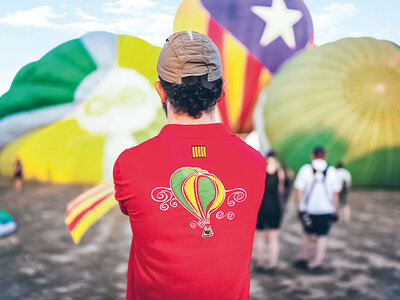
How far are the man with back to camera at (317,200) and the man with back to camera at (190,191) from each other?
7.47 ft

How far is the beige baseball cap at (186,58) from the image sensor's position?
806 mm

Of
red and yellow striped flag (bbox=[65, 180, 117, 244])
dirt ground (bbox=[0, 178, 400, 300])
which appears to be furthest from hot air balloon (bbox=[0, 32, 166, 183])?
dirt ground (bbox=[0, 178, 400, 300])

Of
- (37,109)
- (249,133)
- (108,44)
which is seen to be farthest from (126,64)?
(249,133)

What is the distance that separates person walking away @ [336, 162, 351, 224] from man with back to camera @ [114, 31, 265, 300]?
2219 millimetres

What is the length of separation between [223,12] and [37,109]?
1.35m

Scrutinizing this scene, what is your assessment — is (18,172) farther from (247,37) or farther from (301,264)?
(301,264)

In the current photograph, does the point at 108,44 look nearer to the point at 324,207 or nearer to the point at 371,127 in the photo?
the point at 371,127

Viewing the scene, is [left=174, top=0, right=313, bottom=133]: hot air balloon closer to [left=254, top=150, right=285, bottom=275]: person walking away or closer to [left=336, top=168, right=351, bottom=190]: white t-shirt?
[left=254, top=150, right=285, bottom=275]: person walking away

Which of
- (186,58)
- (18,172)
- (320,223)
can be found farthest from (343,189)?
(186,58)

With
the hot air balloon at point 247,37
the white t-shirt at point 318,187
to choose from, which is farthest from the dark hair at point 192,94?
the white t-shirt at point 318,187

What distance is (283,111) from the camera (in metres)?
2.64

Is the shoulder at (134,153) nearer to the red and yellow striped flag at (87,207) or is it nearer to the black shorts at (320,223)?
the red and yellow striped flag at (87,207)

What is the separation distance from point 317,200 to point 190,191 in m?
2.59

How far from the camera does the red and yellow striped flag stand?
219 centimetres
